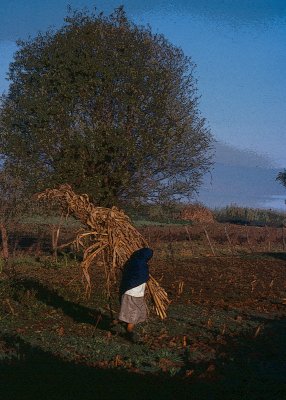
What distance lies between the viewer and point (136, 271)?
39.5 ft

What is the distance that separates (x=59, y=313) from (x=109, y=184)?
9.59 m

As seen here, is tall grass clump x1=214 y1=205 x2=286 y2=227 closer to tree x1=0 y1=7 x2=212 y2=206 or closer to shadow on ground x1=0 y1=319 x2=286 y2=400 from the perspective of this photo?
tree x1=0 y1=7 x2=212 y2=206

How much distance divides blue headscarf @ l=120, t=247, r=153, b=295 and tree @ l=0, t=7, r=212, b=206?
1025cm

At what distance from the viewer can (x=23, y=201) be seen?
2288 cm

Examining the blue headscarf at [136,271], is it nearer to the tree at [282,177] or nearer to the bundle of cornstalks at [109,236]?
the bundle of cornstalks at [109,236]

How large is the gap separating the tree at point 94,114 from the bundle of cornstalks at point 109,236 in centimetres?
834

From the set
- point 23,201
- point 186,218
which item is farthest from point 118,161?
point 186,218

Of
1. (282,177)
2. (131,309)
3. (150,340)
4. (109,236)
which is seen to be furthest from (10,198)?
(282,177)

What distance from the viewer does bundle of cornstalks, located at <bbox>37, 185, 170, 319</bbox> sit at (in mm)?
13336

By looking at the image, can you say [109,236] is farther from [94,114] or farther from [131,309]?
[94,114]

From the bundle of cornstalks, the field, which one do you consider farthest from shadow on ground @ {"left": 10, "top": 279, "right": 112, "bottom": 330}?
the bundle of cornstalks

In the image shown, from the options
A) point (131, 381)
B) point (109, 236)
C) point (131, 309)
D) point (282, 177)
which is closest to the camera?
point (131, 381)

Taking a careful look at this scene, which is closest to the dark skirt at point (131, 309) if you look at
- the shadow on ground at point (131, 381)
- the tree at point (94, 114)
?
the shadow on ground at point (131, 381)

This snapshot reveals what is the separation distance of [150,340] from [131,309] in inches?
26.3
